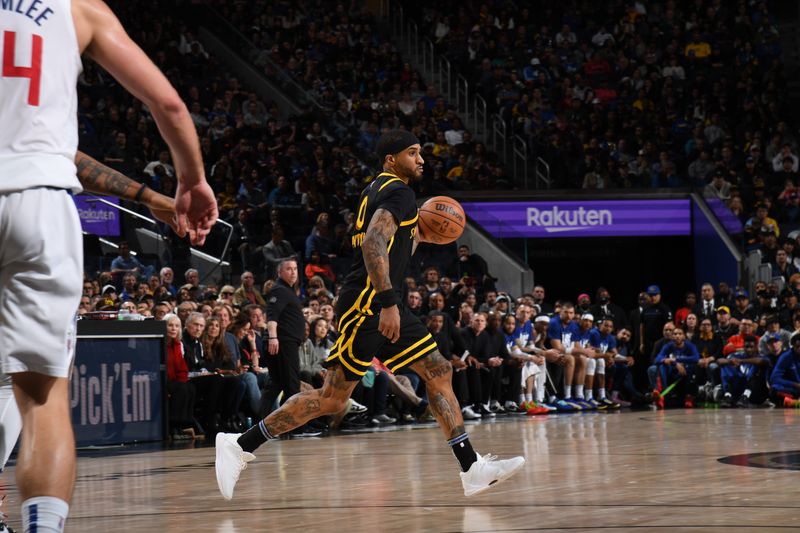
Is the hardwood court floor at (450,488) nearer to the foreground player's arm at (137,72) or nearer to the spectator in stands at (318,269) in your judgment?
the foreground player's arm at (137,72)

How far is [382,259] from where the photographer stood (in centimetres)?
A: 661

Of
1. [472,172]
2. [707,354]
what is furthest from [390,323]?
[472,172]

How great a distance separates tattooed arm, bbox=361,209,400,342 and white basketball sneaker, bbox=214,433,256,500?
3.62 feet

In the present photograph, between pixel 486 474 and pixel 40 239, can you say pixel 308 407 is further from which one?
pixel 40 239

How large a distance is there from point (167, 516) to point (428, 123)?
19794 mm

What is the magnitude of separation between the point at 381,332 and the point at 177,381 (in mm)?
6143

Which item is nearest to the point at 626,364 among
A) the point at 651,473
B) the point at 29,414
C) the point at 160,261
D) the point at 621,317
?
the point at 621,317

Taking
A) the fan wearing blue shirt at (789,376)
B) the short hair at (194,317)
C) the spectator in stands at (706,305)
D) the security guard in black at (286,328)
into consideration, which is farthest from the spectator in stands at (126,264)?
the fan wearing blue shirt at (789,376)

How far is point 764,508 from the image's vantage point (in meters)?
5.77

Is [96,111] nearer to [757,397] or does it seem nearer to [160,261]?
[160,261]

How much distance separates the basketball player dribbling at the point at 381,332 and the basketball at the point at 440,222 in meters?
1.02

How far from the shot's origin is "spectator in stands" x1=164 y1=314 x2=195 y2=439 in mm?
12281

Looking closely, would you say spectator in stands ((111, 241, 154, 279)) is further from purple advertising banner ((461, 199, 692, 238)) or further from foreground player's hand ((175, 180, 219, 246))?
foreground player's hand ((175, 180, 219, 246))

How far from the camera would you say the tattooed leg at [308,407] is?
689cm
